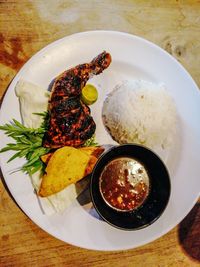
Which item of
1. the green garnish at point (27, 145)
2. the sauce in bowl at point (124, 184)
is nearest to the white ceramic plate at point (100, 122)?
the green garnish at point (27, 145)

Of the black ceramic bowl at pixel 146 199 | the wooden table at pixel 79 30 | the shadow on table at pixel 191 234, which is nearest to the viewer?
the black ceramic bowl at pixel 146 199

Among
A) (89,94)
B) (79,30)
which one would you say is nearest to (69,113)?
(89,94)

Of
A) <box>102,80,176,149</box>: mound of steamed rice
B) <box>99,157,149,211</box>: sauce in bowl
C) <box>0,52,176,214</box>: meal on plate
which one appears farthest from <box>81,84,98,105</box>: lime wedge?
<box>99,157,149,211</box>: sauce in bowl

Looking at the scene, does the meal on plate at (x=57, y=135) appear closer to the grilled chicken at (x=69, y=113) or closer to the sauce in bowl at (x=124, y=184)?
the grilled chicken at (x=69, y=113)

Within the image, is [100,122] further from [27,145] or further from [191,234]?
[191,234]

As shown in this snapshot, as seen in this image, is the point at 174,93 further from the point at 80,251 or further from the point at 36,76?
the point at 80,251

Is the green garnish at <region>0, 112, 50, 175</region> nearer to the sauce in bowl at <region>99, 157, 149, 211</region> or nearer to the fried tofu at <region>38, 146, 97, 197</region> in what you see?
the fried tofu at <region>38, 146, 97, 197</region>

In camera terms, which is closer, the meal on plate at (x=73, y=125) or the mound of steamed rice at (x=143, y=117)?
the meal on plate at (x=73, y=125)
